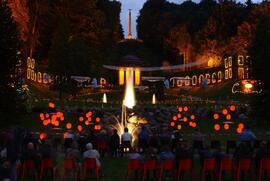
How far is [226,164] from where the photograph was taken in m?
17.6

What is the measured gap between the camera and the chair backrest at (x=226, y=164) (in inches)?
693

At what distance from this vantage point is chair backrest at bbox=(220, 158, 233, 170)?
1759 cm

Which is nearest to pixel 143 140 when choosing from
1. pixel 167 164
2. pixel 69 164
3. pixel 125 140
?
pixel 125 140

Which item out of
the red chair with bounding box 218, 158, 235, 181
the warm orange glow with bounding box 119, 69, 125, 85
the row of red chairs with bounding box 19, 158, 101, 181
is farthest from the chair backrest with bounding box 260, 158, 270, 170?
the warm orange glow with bounding box 119, 69, 125, 85

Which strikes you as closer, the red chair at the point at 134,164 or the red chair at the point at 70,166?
the red chair at the point at 70,166

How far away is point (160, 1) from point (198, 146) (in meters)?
96.9

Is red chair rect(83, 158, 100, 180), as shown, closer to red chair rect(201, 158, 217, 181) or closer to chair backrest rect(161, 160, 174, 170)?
chair backrest rect(161, 160, 174, 170)

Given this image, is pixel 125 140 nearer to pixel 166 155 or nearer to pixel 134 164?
pixel 134 164

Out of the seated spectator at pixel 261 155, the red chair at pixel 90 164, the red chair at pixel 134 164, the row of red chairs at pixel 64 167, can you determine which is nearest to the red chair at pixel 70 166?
the row of red chairs at pixel 64 167

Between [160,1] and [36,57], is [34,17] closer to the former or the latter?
[36,57]

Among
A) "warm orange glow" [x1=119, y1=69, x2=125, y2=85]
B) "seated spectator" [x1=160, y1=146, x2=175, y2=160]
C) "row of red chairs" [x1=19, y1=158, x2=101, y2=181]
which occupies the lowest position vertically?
"row of red chairs" [x1=19, y1=158, x2=101, y2=181]

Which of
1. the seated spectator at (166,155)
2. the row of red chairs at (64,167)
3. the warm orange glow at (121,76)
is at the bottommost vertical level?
the row of red chairs at (64,167)

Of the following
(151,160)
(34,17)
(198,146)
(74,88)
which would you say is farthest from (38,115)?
Answer: (34,17)

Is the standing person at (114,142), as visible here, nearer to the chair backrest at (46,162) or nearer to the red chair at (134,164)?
the chair backrest at (46,162)
